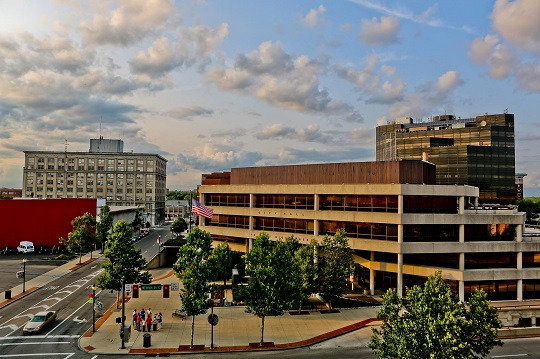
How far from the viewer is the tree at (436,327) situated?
20519 mm

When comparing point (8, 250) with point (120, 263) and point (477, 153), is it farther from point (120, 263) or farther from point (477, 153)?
point (477, 153)

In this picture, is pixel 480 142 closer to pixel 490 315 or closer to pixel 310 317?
pixel 310 317

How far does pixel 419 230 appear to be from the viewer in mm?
48281

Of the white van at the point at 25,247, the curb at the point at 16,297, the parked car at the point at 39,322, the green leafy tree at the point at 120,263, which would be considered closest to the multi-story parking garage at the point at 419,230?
the green leafy tree at the point at 120,263

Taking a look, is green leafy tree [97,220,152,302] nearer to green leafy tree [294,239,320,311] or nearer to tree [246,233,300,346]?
tree [246,233,300,346]

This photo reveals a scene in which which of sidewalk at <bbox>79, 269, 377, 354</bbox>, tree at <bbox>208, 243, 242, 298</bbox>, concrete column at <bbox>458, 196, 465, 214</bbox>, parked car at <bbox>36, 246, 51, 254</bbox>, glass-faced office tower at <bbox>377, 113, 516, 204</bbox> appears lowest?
sidewalk at <bbox>79, 269, 377, 354</bbox>

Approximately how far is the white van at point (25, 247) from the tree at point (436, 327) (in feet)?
263

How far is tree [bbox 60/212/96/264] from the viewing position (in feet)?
234

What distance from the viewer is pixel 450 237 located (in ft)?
160

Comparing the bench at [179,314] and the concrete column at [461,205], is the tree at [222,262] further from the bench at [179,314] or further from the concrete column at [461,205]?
the concrete column at [461,205]

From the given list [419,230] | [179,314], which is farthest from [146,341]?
[419,230]

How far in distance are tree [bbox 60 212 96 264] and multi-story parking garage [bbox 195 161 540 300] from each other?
4384cm

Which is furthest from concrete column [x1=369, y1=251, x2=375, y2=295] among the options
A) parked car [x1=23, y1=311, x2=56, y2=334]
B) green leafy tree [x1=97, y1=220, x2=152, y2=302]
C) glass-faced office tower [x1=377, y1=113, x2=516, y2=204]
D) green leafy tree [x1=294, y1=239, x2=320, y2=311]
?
glass-faced office tower [x1=377, y1=113, x2=516, y2=204]

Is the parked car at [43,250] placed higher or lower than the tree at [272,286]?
lower
